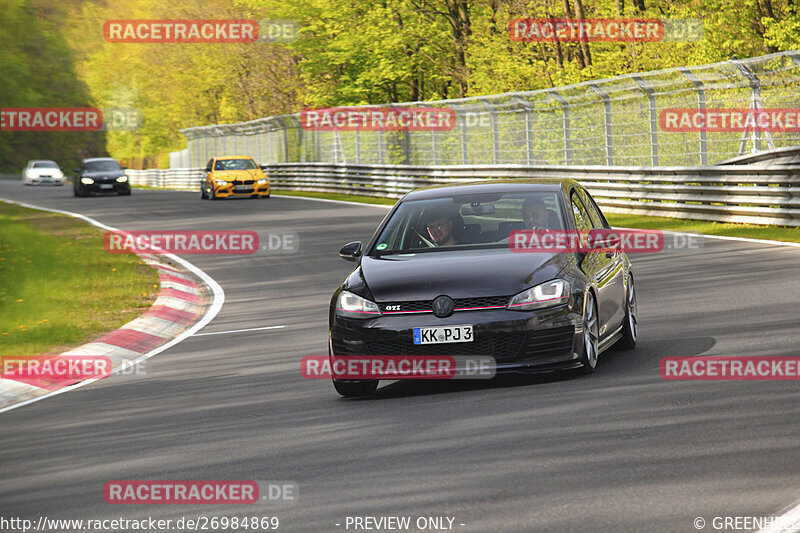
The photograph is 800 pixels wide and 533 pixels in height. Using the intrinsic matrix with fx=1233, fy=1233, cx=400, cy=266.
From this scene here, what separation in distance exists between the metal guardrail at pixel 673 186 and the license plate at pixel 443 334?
44.3 ft

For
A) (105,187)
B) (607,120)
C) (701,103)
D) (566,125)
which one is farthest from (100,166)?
(701,103)

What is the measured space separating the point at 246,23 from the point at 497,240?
62.6 m

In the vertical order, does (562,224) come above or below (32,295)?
above

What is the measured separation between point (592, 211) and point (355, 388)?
3.01 m

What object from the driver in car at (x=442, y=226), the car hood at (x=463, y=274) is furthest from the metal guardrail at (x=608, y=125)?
the car hood at (x=463, y=274)

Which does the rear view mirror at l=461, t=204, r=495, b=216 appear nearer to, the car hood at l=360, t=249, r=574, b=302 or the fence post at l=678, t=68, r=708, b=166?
the car hood at l=360, t=249, r=574, b=302

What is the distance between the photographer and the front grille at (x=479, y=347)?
8320 millimetres

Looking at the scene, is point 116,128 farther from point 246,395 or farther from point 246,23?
point 246,395

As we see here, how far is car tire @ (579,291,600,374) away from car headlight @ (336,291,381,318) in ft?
4.83

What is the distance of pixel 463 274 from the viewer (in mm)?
8562

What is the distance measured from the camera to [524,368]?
27.6 feet

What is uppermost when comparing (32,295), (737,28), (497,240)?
(737,28)

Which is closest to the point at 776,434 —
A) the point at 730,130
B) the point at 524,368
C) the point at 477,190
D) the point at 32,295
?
the point at 524,368

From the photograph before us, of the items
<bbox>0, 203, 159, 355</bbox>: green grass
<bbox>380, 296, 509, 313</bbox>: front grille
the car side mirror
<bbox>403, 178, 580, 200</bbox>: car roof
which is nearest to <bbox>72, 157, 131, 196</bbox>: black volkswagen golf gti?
<bbox>0, 203, 159, 355</bbox>: green grass
